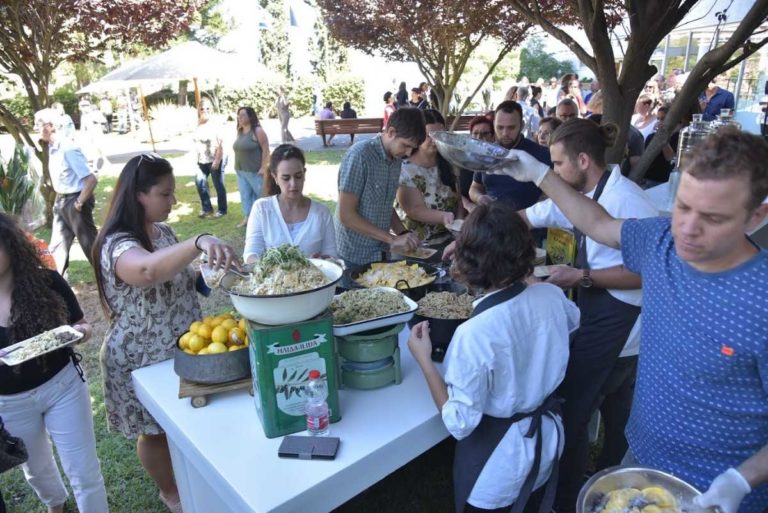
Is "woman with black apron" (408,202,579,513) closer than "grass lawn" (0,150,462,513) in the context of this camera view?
Yes

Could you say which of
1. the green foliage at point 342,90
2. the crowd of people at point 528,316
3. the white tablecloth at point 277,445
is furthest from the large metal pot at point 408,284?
the green foliage at point 342,90

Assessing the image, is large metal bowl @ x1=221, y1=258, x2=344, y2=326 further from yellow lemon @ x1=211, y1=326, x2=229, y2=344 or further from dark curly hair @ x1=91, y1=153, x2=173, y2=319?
dark curly hair @ x1=91, y1=153, x2=173, y2=319

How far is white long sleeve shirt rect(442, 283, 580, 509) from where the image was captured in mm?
1620

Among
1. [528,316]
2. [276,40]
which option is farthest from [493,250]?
[276,40]

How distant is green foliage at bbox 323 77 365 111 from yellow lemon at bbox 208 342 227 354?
2357 cm

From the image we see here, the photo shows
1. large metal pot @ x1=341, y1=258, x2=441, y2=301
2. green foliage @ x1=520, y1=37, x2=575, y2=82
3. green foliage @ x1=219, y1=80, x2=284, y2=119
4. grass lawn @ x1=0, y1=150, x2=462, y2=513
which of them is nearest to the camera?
large metal pot @ x1=341, y1=258, x2=441, y2=301

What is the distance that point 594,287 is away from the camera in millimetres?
2289

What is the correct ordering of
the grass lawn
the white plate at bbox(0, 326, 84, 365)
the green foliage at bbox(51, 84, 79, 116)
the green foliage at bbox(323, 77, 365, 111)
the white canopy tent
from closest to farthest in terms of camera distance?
the white plate at bbox(0, 326, 84, 365) < the grass lawn < the white canopy tent < the green foliage at bbox(51, 84, 79, 116) < the green foliage at bbox(323, 77, 365, 111)

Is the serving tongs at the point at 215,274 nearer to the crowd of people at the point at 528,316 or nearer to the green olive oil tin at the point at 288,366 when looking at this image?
the crowd of people at the point at 528,316

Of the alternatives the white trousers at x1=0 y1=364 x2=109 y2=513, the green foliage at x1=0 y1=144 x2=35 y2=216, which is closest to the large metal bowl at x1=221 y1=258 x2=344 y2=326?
the white trousers at x1=0 y1=364 x2=109 y2=513

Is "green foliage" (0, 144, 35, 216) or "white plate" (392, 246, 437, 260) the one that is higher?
"green foliage" (0, 144, 35, 216)

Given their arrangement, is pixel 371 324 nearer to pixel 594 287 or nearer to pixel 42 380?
pixel 594 287

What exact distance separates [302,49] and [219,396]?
31.7 m

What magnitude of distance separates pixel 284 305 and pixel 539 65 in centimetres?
3348
